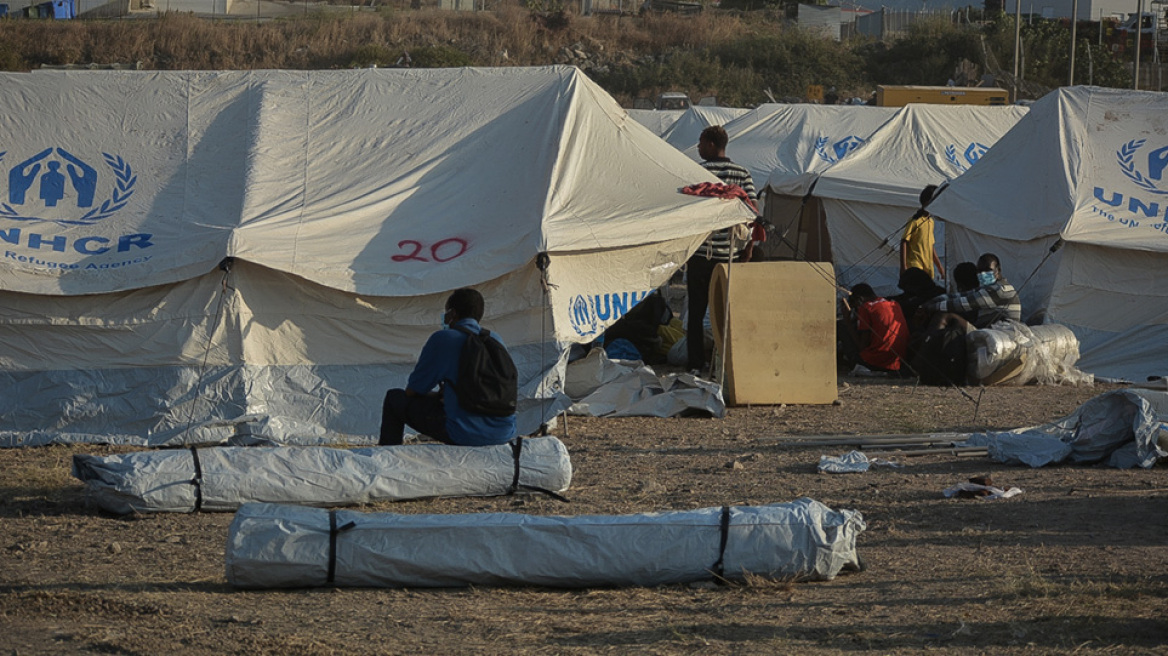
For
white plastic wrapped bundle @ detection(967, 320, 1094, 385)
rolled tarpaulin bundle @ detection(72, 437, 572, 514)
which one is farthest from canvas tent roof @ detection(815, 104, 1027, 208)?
rolled tarpaulin bundle @ detection(72, 437, 572, 514)

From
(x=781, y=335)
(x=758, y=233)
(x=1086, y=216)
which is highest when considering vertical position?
(x=1086, y=216)

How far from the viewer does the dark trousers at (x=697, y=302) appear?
1024 cm

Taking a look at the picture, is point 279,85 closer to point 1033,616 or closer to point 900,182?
point 1033,616

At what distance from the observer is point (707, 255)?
10133 millimetres

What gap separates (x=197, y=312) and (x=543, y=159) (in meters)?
2.56

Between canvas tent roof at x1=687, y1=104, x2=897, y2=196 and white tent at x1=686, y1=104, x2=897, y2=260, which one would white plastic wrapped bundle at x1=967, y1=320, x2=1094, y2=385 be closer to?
white tent at x1=686, y1=104, x2=897, y2=260

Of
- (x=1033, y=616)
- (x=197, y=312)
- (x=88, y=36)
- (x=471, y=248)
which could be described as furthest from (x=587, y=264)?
(x=88, y=36)

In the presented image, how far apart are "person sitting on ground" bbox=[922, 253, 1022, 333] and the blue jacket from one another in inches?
196

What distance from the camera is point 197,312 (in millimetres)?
8383

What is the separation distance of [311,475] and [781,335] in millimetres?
4094

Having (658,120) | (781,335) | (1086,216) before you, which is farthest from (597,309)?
(658,120)

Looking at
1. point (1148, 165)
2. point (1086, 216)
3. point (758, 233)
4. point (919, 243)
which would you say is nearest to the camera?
point (1086, 216)

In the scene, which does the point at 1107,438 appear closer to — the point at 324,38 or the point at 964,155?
the point at 964,155

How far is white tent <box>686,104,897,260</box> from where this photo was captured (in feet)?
52.3
